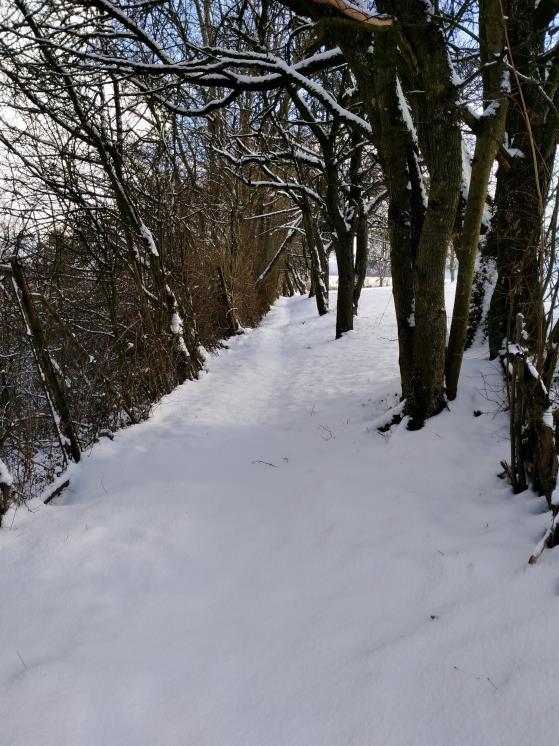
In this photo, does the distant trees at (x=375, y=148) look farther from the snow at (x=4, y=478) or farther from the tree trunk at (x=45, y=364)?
the snow at (x=4, y=478)

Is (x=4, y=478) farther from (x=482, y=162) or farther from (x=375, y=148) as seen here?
(x=375, y=148)

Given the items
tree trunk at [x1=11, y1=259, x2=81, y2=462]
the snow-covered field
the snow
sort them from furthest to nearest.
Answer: tree trunk at [x1=11, y1=259, x2=81, y2=462] < the snow < the snow-covered field

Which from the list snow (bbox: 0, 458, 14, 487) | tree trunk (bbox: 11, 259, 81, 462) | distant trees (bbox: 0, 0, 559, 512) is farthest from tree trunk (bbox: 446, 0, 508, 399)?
snow (bbox: 0, 458, 14, 487)

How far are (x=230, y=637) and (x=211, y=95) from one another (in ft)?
36.7

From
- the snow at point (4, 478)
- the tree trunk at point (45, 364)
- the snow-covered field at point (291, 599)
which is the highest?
the tree trunk at point (45, 364)

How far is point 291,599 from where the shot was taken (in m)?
2.07

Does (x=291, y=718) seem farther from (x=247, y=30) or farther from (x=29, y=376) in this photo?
(x=247, y=30)

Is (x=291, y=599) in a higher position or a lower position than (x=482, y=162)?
lower

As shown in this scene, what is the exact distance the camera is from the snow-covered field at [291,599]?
1.42m

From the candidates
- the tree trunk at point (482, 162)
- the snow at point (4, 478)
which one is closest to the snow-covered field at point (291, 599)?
the snow at point (4, 478)

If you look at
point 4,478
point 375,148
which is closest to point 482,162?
point 375,148

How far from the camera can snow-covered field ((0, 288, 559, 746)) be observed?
1.42 m

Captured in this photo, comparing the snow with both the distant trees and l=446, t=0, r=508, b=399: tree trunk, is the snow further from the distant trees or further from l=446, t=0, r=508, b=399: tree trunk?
l=446, t=0, r=508, b=399: tree trunk

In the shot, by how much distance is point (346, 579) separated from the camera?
2115mm
